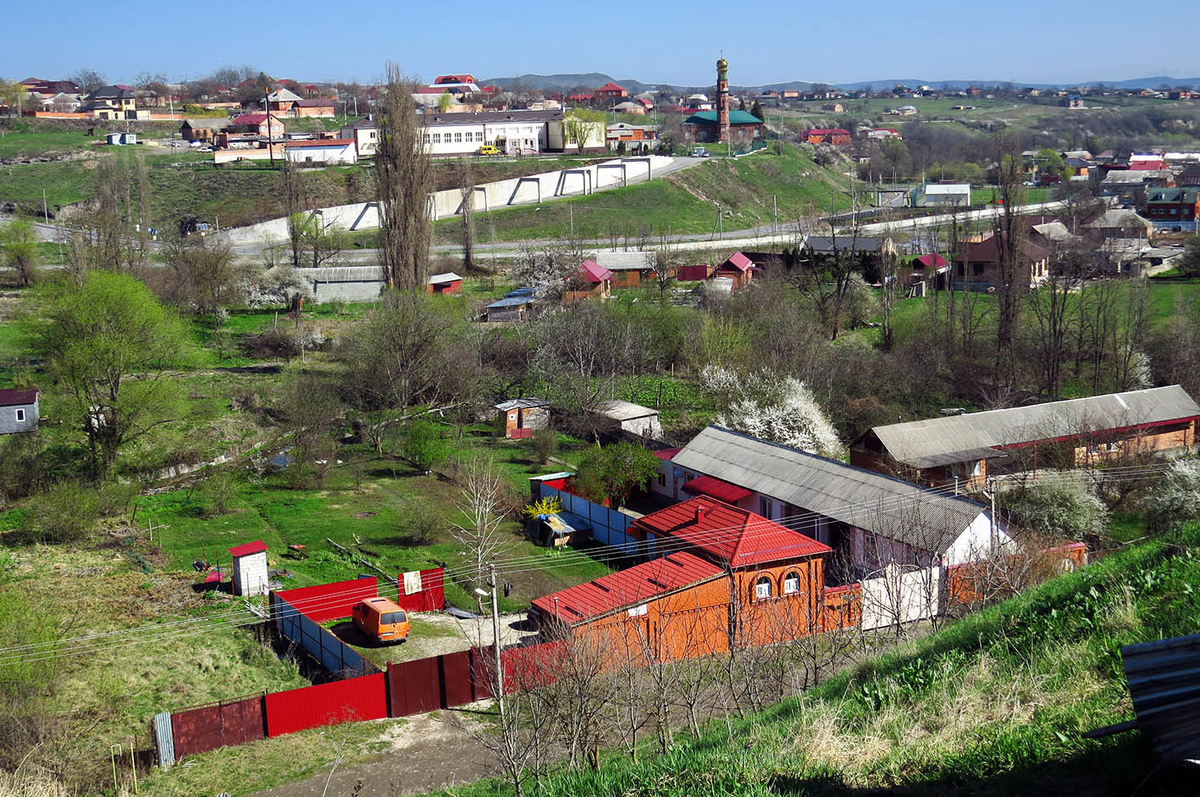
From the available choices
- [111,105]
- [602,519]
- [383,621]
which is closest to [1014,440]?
[602,519]

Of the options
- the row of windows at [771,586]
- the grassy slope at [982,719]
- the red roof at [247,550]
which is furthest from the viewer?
the red roof at [247,550]

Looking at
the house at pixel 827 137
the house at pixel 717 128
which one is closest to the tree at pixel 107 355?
the house at pixel 717 128

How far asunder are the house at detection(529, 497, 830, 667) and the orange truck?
7.03 ft

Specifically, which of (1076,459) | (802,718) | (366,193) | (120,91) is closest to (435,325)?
(1076,459)

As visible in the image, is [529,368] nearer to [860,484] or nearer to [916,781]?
[860,484]

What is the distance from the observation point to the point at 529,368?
3366 cm

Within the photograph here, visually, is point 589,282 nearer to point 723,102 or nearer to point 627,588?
point 627,588

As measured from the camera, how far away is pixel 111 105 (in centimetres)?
9944

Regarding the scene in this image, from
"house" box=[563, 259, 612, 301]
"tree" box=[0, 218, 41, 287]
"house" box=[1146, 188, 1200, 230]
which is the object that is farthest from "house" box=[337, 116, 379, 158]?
"house" box=[1146, 188, 1200, 230]

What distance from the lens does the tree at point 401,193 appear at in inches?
1511

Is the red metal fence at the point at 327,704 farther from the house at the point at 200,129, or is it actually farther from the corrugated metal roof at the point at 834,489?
the house at the point at 200,129

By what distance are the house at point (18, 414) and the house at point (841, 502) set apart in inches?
699

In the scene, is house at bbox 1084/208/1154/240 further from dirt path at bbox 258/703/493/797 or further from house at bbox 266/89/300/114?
house at bbox 266/89/300/114

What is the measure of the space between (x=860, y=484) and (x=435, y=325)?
16561mm
